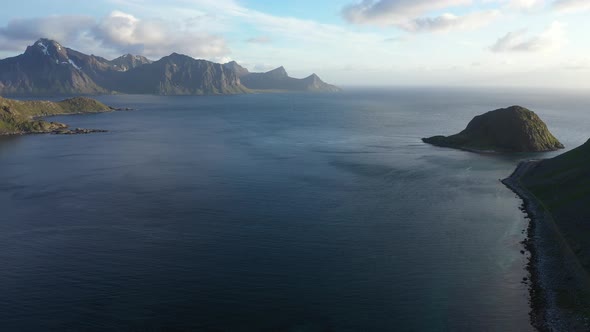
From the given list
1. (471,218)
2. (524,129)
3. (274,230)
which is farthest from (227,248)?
(524,129)

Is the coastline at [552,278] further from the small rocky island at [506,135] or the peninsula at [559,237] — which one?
the small rocky island at [506,135]

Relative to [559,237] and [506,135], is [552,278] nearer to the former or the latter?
[559,237]

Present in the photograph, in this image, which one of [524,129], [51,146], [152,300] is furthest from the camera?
Result: [51,146]

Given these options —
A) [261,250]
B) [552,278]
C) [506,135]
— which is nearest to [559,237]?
[552,278]

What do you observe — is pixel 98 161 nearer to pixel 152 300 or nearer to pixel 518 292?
pixel 152 300

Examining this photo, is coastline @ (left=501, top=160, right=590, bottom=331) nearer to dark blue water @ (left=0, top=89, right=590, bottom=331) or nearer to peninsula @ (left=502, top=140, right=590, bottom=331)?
peninsula @ (left=502, top=140, right=590, bottom=331)

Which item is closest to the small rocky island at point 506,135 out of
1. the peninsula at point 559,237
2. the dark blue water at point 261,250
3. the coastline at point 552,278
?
the dark blue water at point 261,250
